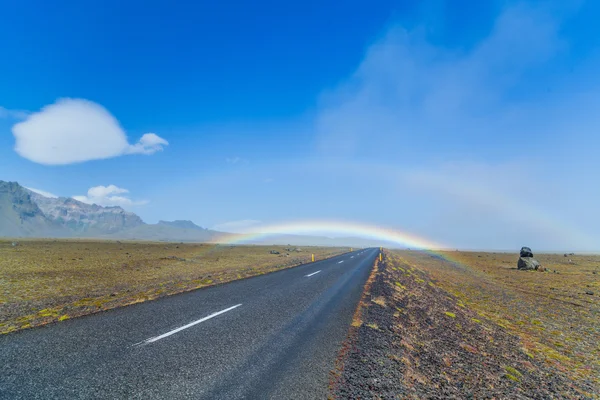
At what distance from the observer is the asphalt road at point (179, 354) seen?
169 inches

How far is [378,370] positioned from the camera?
5.13 metres

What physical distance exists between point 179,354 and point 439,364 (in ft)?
18.3

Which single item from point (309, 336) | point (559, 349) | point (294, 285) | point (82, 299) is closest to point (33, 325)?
A: point (82, 299)

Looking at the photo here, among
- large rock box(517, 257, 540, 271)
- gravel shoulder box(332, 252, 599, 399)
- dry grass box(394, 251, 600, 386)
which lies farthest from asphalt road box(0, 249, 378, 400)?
large rock box(517, 257, 540, 271)

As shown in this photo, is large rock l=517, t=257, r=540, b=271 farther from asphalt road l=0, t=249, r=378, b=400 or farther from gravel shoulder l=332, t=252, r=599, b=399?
asphalt road l=0, t=249, r=378, b=400

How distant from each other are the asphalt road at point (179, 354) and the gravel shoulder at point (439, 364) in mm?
606

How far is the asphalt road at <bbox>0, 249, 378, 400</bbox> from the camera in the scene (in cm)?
429

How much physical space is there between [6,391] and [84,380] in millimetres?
955

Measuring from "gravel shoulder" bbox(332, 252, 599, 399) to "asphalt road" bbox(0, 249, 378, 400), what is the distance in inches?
23.8

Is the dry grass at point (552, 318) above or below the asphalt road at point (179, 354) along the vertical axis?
below

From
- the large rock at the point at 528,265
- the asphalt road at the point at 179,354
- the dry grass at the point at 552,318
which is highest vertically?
the large rock at the point at 528,265

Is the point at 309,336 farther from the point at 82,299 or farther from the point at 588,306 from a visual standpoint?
the point at 588,306

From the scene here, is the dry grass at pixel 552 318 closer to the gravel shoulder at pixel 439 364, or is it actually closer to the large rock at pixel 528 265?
the gravel shoulder at pixel 439 364

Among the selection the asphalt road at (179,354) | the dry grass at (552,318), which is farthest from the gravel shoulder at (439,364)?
the dry grass at (552,318)
